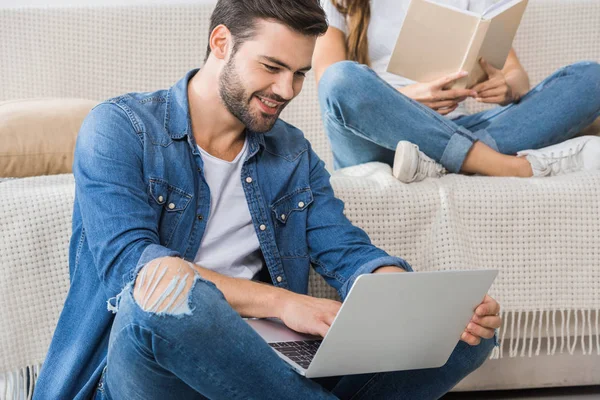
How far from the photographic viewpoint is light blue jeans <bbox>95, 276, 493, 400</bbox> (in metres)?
0.88

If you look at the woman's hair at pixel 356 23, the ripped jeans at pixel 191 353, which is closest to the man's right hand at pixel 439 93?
the woman's hair at pixel 356 23

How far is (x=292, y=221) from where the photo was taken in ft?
4.16

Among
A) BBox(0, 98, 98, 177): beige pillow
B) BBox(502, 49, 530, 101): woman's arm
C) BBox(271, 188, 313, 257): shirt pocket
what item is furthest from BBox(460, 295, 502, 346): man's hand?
BBox(0, 98, 98, 177): beige pillow

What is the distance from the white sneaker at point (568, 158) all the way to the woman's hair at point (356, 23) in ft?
1.61

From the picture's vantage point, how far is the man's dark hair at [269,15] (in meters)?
1.17

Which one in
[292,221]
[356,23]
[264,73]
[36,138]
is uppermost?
[264,73]

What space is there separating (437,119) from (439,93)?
77 millimetres

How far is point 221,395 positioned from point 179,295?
0.44 feet

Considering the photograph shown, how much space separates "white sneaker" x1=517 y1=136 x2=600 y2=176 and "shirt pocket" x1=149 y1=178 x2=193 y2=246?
2.56ft

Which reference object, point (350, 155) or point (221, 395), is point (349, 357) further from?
point (350, 155)

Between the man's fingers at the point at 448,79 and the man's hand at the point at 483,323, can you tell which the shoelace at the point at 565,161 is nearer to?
the man's fingers at the point at 448,79

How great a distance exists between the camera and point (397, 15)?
6.31ft

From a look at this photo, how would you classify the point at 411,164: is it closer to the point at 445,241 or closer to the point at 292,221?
the point at 445,241

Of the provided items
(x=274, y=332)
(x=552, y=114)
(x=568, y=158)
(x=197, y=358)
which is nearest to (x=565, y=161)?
(x=568, y=158)
